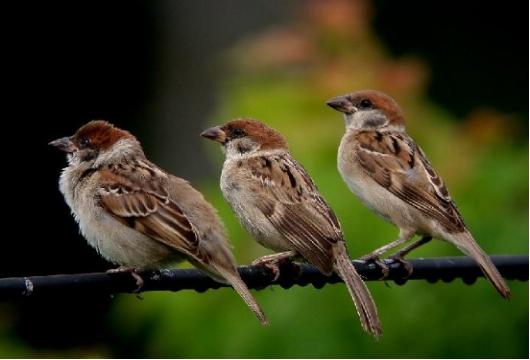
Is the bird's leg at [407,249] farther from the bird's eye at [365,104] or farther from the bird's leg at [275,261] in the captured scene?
the bird's eye at [365,104]

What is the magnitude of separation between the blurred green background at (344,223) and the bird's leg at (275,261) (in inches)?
60.2

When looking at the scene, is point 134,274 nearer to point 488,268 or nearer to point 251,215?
point 251,215

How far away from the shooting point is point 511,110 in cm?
1192

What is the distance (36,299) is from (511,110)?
7.44 metres

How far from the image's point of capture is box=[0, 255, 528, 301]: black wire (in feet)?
16.7

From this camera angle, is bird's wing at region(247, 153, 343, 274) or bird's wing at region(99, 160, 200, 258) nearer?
bird's wing at region(99, 160, 200, 258)

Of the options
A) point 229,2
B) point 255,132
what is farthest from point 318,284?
point 229,2

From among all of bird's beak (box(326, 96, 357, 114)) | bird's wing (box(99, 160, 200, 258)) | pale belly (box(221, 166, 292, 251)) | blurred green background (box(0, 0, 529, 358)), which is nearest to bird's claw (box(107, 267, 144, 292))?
bird's wing (box(99, 160, 200, 258))

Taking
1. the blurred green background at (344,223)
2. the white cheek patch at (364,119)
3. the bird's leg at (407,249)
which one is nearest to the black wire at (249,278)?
the bird's leg at (407,249)

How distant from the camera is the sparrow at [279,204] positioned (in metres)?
6.00

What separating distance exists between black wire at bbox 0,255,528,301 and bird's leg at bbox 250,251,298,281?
20 millimetres

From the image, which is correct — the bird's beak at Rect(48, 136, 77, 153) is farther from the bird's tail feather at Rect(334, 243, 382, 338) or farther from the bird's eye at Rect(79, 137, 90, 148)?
the bird's tail feather at Rect(334, 243, 382, 338)

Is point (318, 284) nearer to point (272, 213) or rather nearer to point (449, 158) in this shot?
point (272, 213)

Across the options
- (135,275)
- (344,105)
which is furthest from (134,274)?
(344,105)
